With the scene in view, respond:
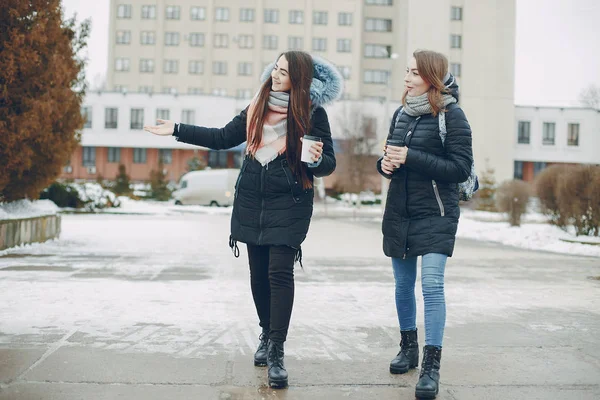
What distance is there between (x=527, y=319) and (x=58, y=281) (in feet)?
16.9

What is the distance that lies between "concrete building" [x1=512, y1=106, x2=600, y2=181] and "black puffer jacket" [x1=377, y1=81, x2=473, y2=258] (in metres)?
66.3

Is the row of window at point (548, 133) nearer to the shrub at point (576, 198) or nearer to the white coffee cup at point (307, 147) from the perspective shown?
the shrub at point (576, 198)

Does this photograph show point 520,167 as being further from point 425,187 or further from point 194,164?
point 425,187

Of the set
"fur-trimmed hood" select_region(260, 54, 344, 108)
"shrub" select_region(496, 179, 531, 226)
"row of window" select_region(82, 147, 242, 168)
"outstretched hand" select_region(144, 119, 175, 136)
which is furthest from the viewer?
"row of window" select_region(82, 147, 242, 168)

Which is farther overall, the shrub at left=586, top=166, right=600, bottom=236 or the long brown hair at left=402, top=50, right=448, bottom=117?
the shrub at left=586, top=166, right=600, bottom=236

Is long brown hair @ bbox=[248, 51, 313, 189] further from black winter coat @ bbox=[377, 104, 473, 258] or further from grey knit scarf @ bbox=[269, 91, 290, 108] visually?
black winter coat @ bbox=[377, 104, 473, 258]

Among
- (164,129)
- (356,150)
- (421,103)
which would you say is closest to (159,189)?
(356,150)

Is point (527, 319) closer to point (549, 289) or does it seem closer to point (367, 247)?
point (549, 289)

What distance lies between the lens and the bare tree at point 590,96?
78.9 m

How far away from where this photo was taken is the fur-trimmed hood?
4.46m

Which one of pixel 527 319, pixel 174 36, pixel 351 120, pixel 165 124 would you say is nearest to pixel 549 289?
pixel 527 319

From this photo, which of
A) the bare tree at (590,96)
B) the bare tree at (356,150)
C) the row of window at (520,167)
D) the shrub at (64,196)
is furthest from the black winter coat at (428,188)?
the bare tree at (590,96)

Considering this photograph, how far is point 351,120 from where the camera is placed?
58.6 meters

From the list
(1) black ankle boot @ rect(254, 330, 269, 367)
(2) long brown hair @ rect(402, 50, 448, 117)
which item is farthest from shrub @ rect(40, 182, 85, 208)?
(2) long brown hair @ rect(402, 50, 448, 117)
